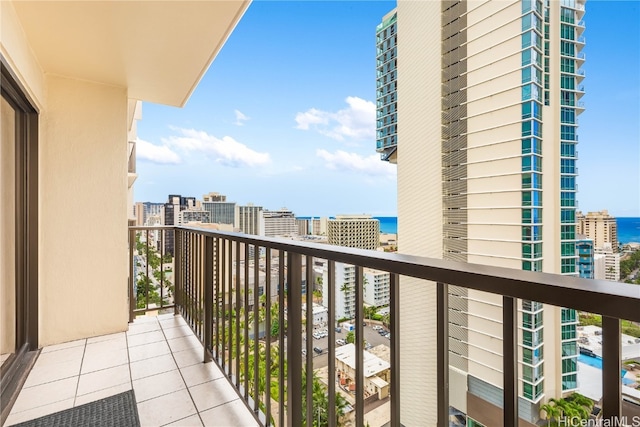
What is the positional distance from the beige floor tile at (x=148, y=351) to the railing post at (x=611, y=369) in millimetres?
2597

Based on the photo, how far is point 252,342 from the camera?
169 cm

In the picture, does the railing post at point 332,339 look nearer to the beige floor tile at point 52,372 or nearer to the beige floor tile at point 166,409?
the beige floor tile at point 166,409

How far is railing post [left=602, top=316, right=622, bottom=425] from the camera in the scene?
428 mm

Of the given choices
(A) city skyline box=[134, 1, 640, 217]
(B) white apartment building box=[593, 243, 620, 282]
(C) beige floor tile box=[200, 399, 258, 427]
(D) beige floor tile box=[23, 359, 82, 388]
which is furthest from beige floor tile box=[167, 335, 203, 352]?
(B) white apartment building box=[593, 243, 620, 282]

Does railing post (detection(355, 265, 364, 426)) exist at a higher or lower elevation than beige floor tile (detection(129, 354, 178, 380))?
higher

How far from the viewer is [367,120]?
9.73 m

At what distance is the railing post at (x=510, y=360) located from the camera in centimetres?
55

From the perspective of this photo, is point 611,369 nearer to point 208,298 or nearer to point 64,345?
point 208,298

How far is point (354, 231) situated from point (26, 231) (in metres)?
2.53

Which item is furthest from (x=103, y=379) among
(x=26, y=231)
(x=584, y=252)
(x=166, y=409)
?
(x=584, y=252)

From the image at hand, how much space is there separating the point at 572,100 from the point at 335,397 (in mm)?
3702

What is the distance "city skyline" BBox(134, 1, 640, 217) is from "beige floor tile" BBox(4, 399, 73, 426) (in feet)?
6.93

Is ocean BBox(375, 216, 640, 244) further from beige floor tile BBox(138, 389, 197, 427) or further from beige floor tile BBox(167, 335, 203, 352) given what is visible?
beige floor tile BBox(167, 335, 203, 352)

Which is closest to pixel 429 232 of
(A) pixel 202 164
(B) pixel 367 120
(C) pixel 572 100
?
(C) pixel 572 100
